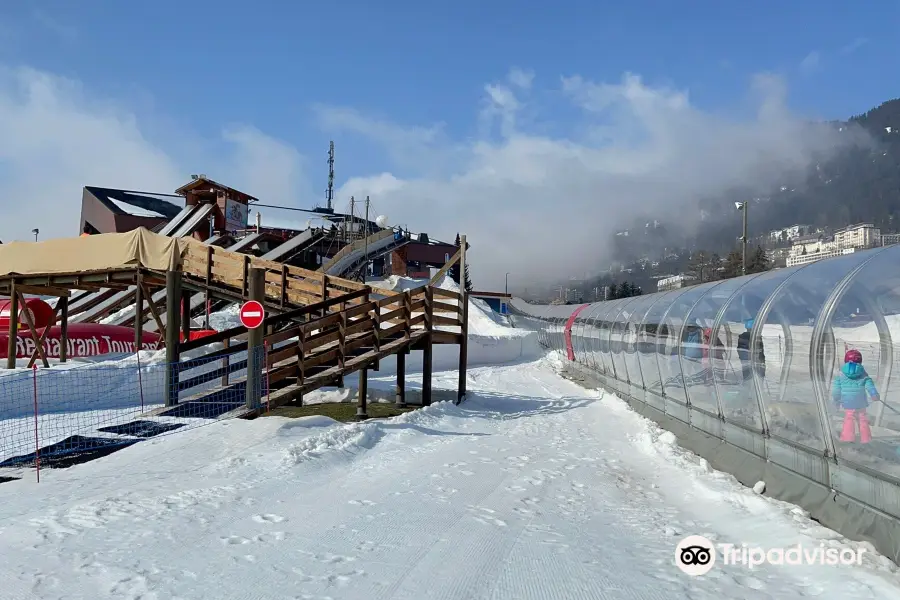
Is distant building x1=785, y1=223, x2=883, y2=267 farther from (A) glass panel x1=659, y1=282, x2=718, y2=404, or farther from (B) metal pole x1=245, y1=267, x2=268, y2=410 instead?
(B) metal pole x1=245, y1=267, x2=268, y2=410

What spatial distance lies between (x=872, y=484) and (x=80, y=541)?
562cm

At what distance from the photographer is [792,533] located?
4910mm

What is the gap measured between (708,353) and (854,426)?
10.9 ft

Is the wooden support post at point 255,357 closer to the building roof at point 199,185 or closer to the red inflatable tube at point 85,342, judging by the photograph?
the red inflatable tube at point 85,342

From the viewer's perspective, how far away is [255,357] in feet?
31.0

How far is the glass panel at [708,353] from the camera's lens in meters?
7.91

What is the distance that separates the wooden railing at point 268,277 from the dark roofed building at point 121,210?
42028mm

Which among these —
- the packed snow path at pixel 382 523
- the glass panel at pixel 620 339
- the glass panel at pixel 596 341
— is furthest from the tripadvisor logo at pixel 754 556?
the glass panel at pixel 596 341

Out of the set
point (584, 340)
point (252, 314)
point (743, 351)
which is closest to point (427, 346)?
point (252, 314)

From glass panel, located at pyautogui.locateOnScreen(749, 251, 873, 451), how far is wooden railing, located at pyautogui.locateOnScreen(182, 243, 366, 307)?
931 centimetres

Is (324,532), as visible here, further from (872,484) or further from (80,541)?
(872,484)

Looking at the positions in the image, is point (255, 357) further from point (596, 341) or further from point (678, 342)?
point (596, 341)

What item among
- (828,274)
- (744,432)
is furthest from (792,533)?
(828,274)

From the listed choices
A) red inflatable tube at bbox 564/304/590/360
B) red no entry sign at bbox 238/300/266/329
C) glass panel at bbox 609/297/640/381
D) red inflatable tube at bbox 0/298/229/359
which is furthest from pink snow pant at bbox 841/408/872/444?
red inflatable tube at bbox 0/298/229/359
